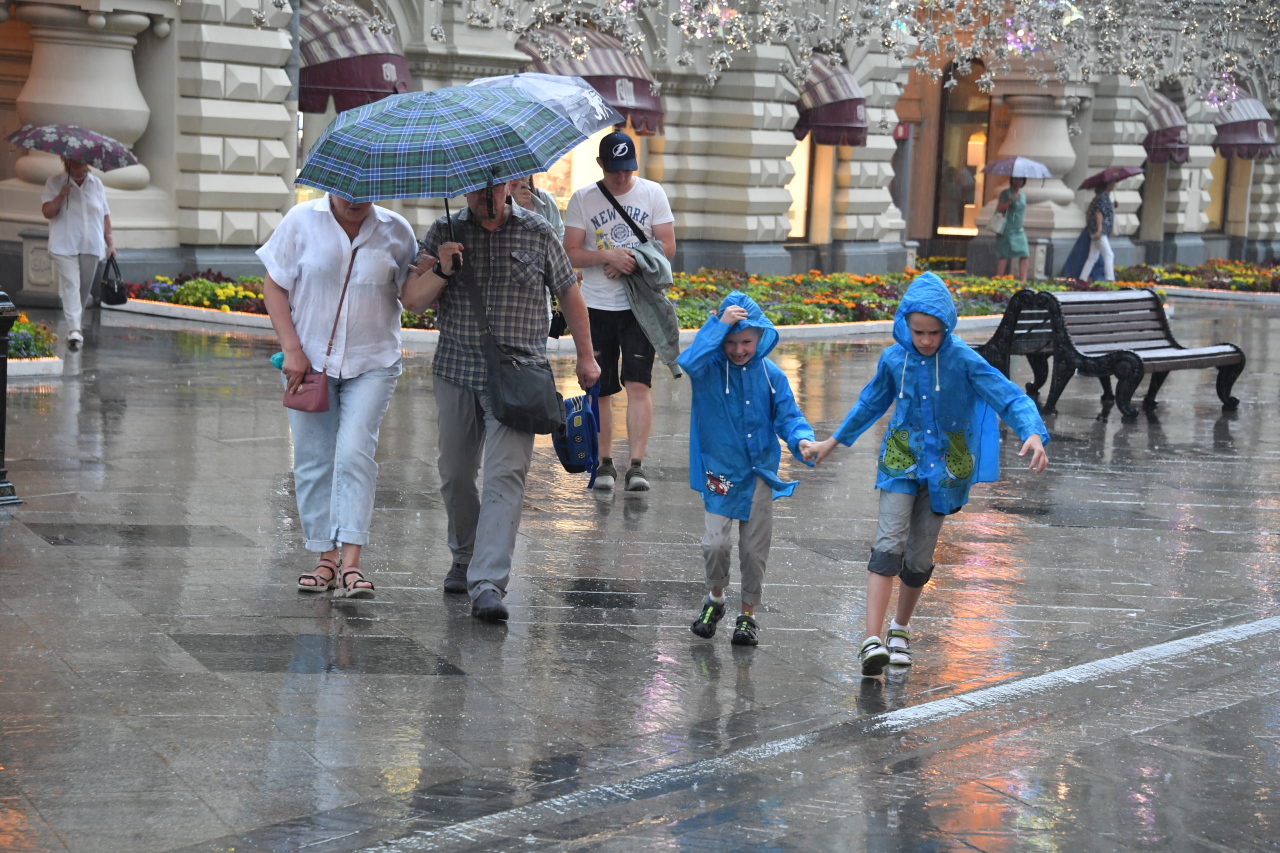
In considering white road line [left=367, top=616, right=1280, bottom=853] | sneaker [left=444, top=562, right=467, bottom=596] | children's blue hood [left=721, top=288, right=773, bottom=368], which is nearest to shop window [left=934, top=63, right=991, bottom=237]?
white road line [left=367, top=616, right=1280, bottom=853]

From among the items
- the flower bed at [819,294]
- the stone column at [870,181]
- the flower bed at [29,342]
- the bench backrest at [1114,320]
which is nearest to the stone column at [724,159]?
the flower bed at [819,294]

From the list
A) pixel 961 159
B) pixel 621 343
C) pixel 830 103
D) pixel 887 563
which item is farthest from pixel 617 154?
pixel 961 159

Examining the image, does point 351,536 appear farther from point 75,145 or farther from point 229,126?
point 229,126

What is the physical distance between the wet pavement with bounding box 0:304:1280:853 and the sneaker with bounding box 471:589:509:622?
71mm

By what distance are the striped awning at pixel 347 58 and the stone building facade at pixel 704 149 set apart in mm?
604

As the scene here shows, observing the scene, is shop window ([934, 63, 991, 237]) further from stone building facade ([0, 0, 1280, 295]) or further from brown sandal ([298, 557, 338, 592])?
brown sandal ([298, 557, 338, 592])

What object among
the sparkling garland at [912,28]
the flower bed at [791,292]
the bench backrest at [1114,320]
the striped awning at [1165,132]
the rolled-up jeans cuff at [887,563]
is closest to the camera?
the rolled-up jeans cuff at [887,563]

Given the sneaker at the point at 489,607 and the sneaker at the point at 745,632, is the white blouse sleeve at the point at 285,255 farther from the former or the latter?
the sneaker at the point at 745,632

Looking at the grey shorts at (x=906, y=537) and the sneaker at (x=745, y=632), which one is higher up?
the grey shorts at (x=906, y=537)

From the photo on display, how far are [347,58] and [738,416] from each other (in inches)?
596

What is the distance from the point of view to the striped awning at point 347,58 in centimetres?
2014

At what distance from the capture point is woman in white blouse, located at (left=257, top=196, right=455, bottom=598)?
642 cm

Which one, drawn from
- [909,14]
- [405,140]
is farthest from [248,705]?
[909,14]

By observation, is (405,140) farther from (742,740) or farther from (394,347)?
(742,740)
